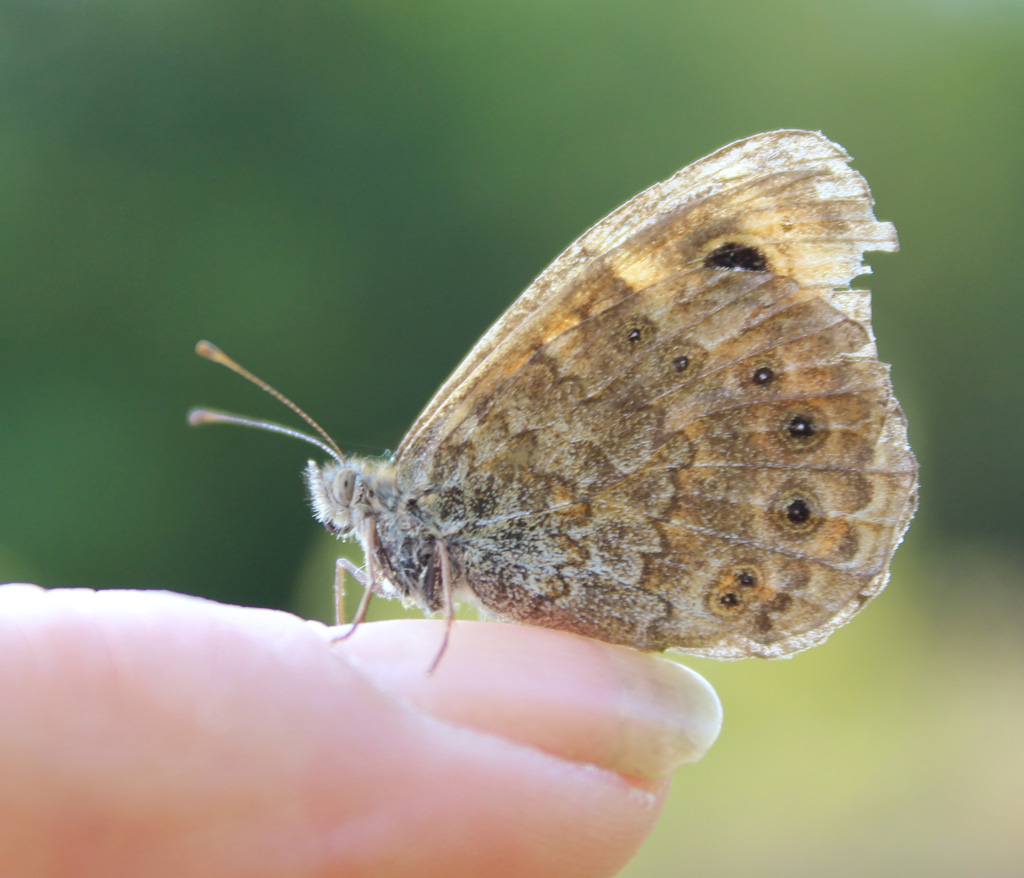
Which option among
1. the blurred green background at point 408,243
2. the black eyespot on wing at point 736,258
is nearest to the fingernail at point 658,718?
the black eyespot on wing at point 736,258

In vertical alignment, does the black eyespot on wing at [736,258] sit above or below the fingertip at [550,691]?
above

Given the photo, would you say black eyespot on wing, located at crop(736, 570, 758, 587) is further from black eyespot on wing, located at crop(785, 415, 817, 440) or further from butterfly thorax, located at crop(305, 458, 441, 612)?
butterfly thorax, located at crop(305, 458, 441, 612)

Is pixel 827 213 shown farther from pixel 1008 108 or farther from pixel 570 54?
pixel 1008 108

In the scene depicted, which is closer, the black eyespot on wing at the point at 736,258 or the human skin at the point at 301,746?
the human skin at the point at 301,746

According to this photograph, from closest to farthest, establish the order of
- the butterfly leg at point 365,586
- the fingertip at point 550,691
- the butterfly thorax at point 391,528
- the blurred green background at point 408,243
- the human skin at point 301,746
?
1. the human skin at point 301,746
2. the fingertip at point 550,691
3. the butterfly leg at point 365,586
4. the butterfly thorax at point 391,528
5. the blurred green background at point 408,243

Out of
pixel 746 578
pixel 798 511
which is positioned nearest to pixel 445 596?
pixel 746 578

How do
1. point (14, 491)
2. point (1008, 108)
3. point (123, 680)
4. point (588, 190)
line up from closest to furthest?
point (123, 680) < point (14, 491) < point (588, 190) < point (1008, 108)

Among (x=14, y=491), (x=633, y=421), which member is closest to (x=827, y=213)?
(x=633, y=421)

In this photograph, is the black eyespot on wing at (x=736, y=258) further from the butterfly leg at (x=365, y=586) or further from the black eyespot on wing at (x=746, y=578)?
the butterfly leg at (x=365, y=586)
